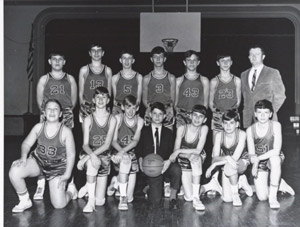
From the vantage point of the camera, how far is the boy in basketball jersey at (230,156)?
346 centimetres

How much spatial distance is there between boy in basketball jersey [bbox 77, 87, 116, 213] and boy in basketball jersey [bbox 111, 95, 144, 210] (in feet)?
0.34

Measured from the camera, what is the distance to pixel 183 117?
419cm

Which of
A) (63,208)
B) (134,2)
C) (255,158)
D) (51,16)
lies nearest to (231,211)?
(255,158)

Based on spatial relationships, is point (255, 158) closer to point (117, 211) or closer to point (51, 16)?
point (117, 211)

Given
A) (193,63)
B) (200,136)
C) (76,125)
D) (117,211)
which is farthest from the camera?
(76,125)

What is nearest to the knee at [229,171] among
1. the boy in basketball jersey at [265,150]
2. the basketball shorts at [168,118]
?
the boy in basketball jersey at [265,150]

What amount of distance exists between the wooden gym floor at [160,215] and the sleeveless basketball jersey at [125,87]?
3.51 feet

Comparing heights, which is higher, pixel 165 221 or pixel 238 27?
pixel 238 27

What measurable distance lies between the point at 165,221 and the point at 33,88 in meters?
6.63

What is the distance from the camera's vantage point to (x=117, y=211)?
10.6 feet

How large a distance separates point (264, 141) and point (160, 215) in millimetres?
1144

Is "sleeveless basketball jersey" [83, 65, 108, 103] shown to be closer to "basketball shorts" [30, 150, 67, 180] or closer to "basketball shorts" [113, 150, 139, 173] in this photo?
"basketball shorts" [113, 150, 139, 173]

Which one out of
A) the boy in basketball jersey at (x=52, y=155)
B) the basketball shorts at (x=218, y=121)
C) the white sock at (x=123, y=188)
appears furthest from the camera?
the basketball shorts at (x=218, y=121)

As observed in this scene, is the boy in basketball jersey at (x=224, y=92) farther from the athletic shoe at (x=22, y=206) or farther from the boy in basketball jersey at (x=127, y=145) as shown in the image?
the athletic shoe at (x=22, y=206)
